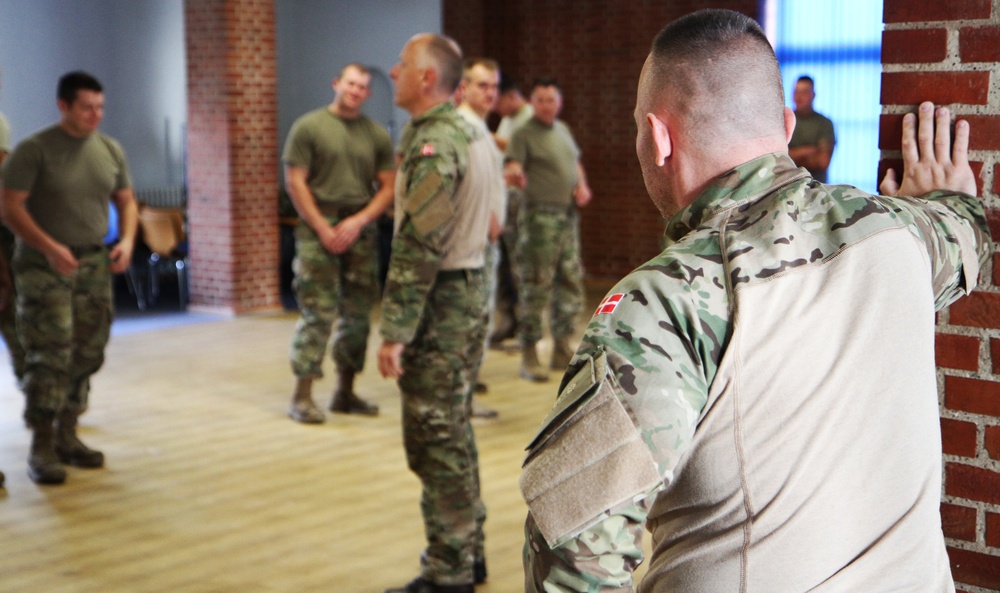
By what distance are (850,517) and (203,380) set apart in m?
5.85

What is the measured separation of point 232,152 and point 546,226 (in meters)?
2.96

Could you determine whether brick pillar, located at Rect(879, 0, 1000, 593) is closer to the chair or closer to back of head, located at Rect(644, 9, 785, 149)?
back of head, located at Rect(644, 9, 785, 149)

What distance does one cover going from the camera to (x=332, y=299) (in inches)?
228

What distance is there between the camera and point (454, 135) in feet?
11.3

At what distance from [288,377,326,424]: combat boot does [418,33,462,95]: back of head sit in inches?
99.7

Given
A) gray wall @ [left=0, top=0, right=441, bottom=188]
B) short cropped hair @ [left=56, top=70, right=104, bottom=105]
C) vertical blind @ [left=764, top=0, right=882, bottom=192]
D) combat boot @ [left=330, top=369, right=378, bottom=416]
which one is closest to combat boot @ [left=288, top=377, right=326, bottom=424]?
combat boot @ [left=330, top=369, right=378, bottom=416]

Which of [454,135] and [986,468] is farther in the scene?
[454,135]

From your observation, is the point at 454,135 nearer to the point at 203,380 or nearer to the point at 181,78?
the point at 203,380

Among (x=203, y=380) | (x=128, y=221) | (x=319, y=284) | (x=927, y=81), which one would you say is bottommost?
(x=203, y=380)

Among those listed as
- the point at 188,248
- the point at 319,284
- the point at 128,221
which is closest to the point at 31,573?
the point at 128,221

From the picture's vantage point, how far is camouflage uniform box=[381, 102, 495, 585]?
132 inches

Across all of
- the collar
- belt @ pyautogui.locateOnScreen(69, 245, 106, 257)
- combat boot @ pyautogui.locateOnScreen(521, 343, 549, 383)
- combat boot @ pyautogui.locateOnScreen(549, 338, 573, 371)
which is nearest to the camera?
the collar

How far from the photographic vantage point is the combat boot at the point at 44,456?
4668 millimetres

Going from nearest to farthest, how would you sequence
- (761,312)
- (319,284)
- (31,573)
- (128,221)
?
1. (761,312)
2. (31,573)
3. (128,221)
4. (319,284)
